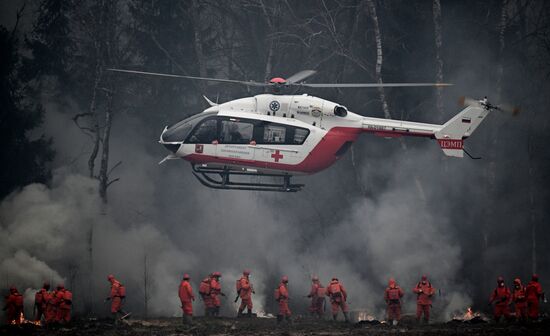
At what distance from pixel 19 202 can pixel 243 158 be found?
11644mm

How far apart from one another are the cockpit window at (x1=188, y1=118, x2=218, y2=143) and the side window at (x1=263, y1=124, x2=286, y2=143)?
5.14 ft

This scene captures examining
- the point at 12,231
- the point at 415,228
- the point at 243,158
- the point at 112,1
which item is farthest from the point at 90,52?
the point at 415,228

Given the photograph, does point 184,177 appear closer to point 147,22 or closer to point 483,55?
point 147,22

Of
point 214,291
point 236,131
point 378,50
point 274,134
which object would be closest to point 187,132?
point 236,131

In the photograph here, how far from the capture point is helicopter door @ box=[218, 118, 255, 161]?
27.7 metres

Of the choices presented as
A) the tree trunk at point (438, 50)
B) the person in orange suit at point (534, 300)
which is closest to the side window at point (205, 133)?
the person in orange suit at point (534, 300)

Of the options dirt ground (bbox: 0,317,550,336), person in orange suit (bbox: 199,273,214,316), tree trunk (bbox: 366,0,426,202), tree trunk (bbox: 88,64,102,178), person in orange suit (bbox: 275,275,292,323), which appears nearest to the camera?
dirt ground (bbox: 0,317,550,336)

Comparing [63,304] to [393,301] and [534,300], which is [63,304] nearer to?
[393,301]

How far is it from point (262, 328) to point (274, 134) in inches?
245

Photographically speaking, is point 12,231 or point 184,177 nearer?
point 12,231

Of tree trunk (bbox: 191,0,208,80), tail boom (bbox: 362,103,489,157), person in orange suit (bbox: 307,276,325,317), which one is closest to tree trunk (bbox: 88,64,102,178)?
tree trunk (bbox: 191,0,208,80)

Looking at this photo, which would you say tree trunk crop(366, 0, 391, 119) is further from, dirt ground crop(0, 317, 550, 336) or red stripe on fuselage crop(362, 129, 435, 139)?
dirt ground crop(0, 317, 550, 336)

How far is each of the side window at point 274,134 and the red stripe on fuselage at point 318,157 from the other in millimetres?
729

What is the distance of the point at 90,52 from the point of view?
125 ft
